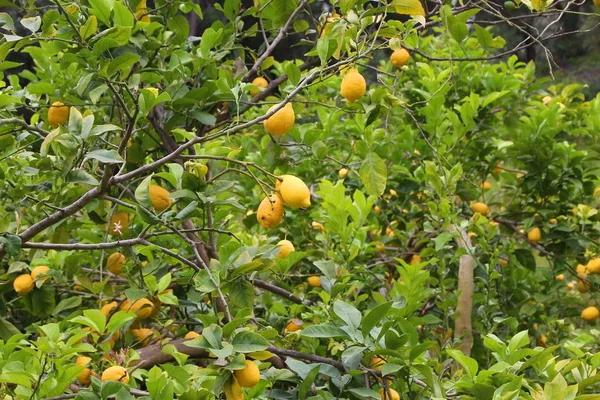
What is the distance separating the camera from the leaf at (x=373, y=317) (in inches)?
38.2

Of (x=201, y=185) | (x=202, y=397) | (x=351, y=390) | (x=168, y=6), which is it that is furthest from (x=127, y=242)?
(x=168, y=6)

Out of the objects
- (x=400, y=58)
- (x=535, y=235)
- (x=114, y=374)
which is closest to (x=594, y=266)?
(x=535, y=235)

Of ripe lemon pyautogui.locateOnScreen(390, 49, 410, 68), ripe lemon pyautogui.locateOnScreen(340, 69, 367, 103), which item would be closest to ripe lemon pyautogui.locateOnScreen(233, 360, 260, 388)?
ripe lemon pyautogui.locateOnScreen(340, 69, 367, 103)

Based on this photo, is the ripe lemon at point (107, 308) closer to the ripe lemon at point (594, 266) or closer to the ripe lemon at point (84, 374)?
the ripe lemon at point (84, 374)

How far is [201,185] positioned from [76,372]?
1.09ft

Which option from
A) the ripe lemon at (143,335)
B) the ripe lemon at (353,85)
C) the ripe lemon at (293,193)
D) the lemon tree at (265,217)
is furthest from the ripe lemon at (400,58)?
the ripe lemon at (143,335)

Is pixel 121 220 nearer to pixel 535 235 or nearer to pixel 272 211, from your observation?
pixel 272 211

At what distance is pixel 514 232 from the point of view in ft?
7.06

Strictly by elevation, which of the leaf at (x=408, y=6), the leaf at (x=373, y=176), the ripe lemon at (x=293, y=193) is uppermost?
the leaf at (x=408, y=6)

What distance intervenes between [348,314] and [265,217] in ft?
0.65

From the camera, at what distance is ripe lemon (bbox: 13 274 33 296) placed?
4.64 ft

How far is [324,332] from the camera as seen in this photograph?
1012mm

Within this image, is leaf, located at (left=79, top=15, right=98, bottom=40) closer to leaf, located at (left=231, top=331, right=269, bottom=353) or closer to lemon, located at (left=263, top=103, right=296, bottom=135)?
lemon, located at (left=263, top=103, right=296, bottom=135)

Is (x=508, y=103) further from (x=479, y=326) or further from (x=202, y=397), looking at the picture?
(x=202, y=397)
